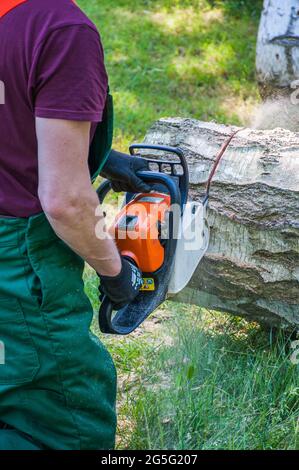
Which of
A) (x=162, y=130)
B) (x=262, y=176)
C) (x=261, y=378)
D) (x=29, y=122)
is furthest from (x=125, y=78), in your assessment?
(x=29, y=122)

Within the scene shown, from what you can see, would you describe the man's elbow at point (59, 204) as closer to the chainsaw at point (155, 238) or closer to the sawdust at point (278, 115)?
the chainsaw at point (155, 238)

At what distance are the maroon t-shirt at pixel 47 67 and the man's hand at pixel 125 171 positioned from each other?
0.53 metres

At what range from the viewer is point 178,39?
6.68 meters

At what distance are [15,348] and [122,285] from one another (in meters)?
0.37

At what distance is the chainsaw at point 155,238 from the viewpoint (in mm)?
2439

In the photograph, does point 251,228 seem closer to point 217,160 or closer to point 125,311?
point 217,160

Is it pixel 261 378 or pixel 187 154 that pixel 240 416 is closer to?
pixel 261 378

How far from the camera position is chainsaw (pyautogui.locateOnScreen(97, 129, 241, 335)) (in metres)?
2.44

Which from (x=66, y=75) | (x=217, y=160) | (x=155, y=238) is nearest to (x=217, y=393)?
(x=155, y=238)

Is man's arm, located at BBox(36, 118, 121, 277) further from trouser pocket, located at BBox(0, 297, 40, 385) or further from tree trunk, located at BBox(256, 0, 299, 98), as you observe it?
tree trunk, located at BBox(256, 0, 299, 98)

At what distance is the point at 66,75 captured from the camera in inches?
71.2

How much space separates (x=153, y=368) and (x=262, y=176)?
2.94 ft

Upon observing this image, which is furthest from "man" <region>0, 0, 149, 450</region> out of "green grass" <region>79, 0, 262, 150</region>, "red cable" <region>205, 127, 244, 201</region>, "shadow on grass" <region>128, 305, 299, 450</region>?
"green grass" <region>79, 0, 262, 150</region>

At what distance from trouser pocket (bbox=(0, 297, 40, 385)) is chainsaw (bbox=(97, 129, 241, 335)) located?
30cm
